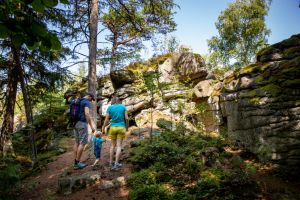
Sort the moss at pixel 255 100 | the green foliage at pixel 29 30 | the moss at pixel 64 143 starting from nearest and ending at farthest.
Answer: the green foliage at pixel 29 30 → the moss at pixel 255 100 → the moss at pixel 64 143

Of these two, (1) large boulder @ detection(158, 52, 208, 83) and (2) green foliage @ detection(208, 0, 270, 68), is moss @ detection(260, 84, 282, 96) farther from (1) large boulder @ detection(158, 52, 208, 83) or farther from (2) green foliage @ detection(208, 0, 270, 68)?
(2) green foliage @ detection(208, 0, 270, 68)

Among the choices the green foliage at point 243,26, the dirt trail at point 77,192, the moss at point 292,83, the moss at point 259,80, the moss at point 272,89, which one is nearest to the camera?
the dirt trail at point 77,192

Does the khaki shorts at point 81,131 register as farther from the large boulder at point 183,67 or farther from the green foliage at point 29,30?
the large boulder at point 183,67

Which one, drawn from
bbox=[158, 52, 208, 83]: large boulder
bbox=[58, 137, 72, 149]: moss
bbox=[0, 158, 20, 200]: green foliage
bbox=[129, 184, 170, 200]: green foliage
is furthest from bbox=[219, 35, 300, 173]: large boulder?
bbox=[58, 137, 72, 149]: moss

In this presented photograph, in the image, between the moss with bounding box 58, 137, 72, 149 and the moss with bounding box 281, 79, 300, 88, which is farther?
the moss with bounding box 58, 137, 72, 149

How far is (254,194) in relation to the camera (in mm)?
4918

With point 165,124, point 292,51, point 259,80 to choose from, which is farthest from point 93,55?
Answer: point 292,51

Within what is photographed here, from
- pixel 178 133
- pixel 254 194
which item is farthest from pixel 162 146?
pixel 254 194

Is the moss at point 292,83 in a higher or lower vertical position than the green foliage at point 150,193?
higher

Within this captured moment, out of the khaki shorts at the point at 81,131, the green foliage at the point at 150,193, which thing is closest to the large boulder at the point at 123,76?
the khaki shorts at the point at 81,131

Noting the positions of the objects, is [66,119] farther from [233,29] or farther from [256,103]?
[233,29]

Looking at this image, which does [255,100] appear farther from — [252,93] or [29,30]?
[29,30]

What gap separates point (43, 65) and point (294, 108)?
10204 millimetres

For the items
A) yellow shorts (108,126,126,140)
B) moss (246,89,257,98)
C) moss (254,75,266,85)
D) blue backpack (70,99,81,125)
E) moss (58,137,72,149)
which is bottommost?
moss (58,137,72,149)
